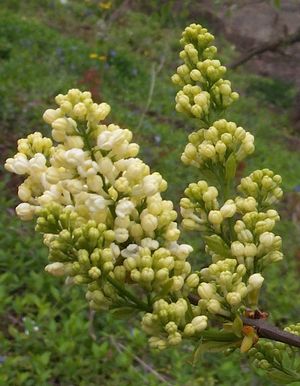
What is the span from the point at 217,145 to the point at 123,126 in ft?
20.8

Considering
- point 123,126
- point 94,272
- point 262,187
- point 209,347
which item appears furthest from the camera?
point 123,126

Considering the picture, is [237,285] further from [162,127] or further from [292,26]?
[292,26]

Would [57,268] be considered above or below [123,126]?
above

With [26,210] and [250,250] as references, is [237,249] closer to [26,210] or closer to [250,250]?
[250,250]

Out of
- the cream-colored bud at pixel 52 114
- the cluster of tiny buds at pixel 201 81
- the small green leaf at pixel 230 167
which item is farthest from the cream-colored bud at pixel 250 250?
the cream-colored bud at pixel 52 114

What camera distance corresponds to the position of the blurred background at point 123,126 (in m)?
3.55

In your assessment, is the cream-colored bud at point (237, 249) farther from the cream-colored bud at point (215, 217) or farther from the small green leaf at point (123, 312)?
the small green leaf at point (123, 312)

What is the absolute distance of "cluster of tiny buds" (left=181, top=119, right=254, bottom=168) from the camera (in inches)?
39.9

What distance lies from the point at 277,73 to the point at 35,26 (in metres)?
8.58

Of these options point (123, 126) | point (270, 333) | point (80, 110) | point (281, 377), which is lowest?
point (123, 126)

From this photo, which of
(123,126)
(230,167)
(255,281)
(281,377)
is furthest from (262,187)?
(123,126)

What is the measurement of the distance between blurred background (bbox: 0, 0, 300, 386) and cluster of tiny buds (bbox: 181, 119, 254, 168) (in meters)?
0.27

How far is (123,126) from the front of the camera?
7305 mm

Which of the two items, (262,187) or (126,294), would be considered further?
(262,187)
